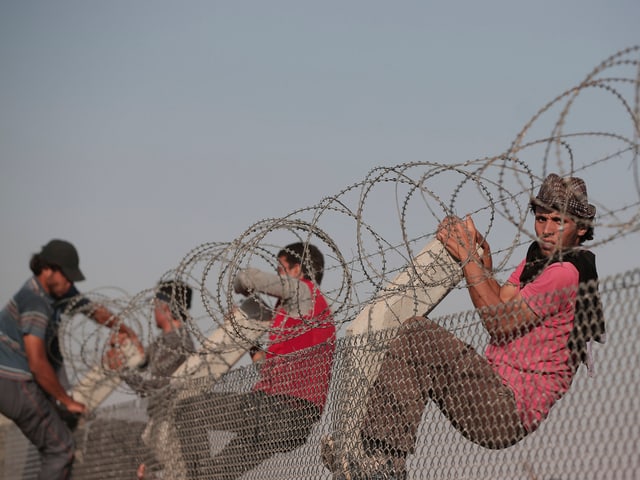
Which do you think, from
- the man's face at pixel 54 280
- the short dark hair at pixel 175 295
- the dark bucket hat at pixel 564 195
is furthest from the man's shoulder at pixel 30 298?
the dark bucket hat at pixel 564 195

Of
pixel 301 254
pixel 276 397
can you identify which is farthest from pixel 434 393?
pixel 301 254

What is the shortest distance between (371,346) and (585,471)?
1.50 metres

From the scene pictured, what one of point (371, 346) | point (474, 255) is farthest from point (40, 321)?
point (474, 255)

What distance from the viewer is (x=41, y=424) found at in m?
8.08

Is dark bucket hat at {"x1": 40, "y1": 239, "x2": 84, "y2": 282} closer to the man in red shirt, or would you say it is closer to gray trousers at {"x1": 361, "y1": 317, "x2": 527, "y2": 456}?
the man in red shirt

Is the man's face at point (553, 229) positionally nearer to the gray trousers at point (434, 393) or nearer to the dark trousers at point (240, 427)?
the gray trousers at point (434, 393)

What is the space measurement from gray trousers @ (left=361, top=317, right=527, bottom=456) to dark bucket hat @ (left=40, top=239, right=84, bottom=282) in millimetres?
4508

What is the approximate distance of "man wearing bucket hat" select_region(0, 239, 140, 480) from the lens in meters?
8.00

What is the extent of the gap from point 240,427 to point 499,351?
2204 millimetres

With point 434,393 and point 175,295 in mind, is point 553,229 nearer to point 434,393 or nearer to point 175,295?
point 434,393

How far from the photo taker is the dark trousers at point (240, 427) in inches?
218

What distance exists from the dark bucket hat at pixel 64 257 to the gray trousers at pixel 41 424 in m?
1.02

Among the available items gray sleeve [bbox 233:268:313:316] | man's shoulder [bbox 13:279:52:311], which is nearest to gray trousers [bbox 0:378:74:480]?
man's shoulder [bbox 13:279:52:311]

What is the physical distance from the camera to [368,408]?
191 inches
